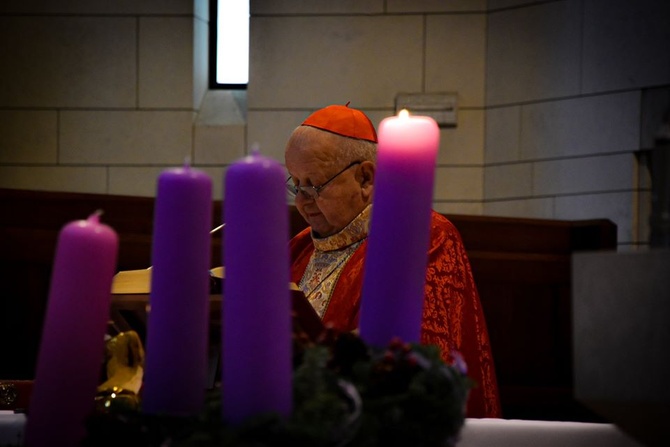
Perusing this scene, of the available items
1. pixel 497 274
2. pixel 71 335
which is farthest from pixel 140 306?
pixel 497 274

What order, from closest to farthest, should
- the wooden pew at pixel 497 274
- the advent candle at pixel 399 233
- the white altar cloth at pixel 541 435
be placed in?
the advent candle at pixel 399 233
the white altar cloth at pixel 541 435
the wooden pew at pixel 497 274

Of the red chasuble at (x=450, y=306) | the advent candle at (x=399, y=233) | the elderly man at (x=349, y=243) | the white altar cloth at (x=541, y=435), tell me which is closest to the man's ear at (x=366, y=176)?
the elderly man at (x=349, y=243)

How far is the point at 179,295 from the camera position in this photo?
70cm

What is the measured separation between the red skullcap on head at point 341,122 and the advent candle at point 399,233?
193 centimetres

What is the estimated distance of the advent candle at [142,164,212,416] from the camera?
27.3 inches

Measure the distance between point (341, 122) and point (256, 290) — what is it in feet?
6.96

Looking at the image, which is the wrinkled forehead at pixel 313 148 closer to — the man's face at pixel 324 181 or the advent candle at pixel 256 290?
the man's face at pixel 324 181

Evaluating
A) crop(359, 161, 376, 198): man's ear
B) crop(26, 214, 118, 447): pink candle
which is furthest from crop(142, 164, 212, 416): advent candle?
crop(359, 161, 376, 198): man's ear

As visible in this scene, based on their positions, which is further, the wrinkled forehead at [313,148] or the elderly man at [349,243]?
the wrinkled forehead at [313,148]

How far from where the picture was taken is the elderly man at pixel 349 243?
2387 mm

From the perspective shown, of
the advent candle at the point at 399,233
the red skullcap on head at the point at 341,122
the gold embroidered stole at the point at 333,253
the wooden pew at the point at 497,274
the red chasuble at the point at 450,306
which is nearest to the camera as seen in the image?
the advent candle at the point at 399,233

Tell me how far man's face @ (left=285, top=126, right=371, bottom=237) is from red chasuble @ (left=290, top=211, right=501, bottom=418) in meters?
0.12

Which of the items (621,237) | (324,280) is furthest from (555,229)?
(324,280)

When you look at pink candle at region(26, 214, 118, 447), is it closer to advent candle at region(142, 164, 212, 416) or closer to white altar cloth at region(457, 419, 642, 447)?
advent candle at region(142, 164, 212, 416)
